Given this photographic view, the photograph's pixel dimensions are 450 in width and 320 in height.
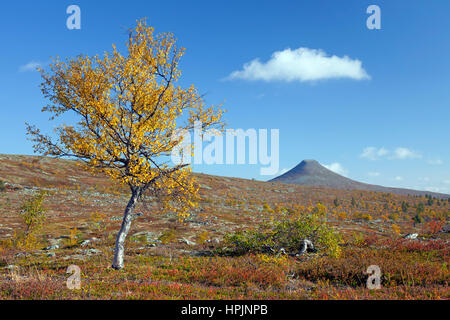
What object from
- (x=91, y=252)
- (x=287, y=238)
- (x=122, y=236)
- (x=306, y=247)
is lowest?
(x=91, y=252)

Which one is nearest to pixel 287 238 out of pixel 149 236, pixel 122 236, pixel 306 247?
pixel 306 247

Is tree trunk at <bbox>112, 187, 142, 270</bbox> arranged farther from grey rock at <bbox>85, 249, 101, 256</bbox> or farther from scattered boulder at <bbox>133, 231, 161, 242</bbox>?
scattered boulder at <bbox>133, 231, 161, 242</bbox>

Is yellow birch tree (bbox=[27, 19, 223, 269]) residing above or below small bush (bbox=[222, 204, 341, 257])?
above

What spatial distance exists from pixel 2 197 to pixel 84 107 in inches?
2295

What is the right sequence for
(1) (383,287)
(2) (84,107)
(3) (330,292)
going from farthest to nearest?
(2) (84,107) < (1) (383,287) < (3) (330,292)

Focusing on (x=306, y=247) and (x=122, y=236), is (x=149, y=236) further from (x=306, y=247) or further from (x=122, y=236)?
(x=306, y=247)

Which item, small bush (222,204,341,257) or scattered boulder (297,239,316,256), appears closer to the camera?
scattered boulder (297,239,316,256)

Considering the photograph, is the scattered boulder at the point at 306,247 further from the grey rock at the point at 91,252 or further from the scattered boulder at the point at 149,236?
the scattered boulder at the point at 149,236

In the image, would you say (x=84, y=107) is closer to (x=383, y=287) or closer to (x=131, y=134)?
(x=131, y=134)

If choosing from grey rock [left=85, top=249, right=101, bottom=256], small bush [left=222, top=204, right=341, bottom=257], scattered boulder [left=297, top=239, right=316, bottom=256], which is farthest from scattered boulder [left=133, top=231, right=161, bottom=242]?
scattered boulder [left=297, top=239, right=316, bottom=256]
